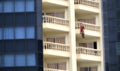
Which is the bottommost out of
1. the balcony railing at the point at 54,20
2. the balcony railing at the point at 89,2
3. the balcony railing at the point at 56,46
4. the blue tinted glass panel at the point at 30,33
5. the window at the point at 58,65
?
the window at the point at 58,65

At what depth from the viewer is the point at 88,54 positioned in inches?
2053

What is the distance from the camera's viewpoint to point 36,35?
49.8 metres

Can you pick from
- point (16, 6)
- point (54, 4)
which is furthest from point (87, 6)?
point (16, 6)

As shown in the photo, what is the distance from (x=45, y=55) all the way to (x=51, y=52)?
64 cm

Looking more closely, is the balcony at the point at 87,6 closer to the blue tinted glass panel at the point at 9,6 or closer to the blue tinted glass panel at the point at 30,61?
the blue tinted glass panel at the point at 9,6

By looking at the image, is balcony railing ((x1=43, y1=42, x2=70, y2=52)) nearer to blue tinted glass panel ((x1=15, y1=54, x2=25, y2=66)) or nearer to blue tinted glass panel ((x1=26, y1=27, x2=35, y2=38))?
blue tinted glass panel ((x1=26, y1=27, x2=35, y2=38))

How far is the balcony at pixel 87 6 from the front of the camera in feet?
173

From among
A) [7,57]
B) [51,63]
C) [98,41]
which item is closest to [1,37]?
[7,57]

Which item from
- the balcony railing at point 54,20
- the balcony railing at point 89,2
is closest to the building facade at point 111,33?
the balcony railing at point 89,2

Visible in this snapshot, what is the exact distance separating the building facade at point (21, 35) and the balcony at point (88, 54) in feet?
13.5

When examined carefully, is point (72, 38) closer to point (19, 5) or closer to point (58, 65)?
point (58, 65)

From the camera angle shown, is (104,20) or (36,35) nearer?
(36,35)

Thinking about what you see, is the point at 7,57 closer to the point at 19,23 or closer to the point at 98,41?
the point at 19,23

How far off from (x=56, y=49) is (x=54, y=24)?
236cm
